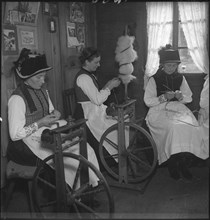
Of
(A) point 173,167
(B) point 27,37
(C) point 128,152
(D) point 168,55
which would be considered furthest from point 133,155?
(B) point 27,37

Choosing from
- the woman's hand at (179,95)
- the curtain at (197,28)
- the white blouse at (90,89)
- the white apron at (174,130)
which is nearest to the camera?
the curtain at (197,28)

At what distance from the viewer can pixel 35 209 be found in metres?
1.69

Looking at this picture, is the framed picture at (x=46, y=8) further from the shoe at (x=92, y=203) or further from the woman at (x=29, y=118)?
the shoe at (x=92, y=203)

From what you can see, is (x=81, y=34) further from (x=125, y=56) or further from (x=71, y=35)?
(x=125, y=56)

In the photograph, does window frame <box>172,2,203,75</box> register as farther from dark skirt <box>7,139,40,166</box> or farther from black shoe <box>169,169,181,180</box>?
dark skirt <box>7,139,40,166</box>

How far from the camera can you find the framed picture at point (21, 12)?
1773 millimetres

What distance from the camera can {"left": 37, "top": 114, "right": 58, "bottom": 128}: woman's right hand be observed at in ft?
5.70

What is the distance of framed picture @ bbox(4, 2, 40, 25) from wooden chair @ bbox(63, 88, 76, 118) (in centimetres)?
50

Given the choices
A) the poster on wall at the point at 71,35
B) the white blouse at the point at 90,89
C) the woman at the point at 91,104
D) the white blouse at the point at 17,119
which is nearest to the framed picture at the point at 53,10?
the poster on wall at the point at 71,35

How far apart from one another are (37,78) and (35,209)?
0.71m

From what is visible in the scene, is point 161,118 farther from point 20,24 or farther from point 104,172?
point 20,24

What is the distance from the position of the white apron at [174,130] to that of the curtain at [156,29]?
24 centimetres

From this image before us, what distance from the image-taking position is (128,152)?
6.48 ft

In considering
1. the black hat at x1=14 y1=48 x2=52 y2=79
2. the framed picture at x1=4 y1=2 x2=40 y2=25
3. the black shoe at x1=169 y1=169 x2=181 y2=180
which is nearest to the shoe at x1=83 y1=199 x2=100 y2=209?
the black shoe at x1=169 y1=169 x2=181 y2=180
